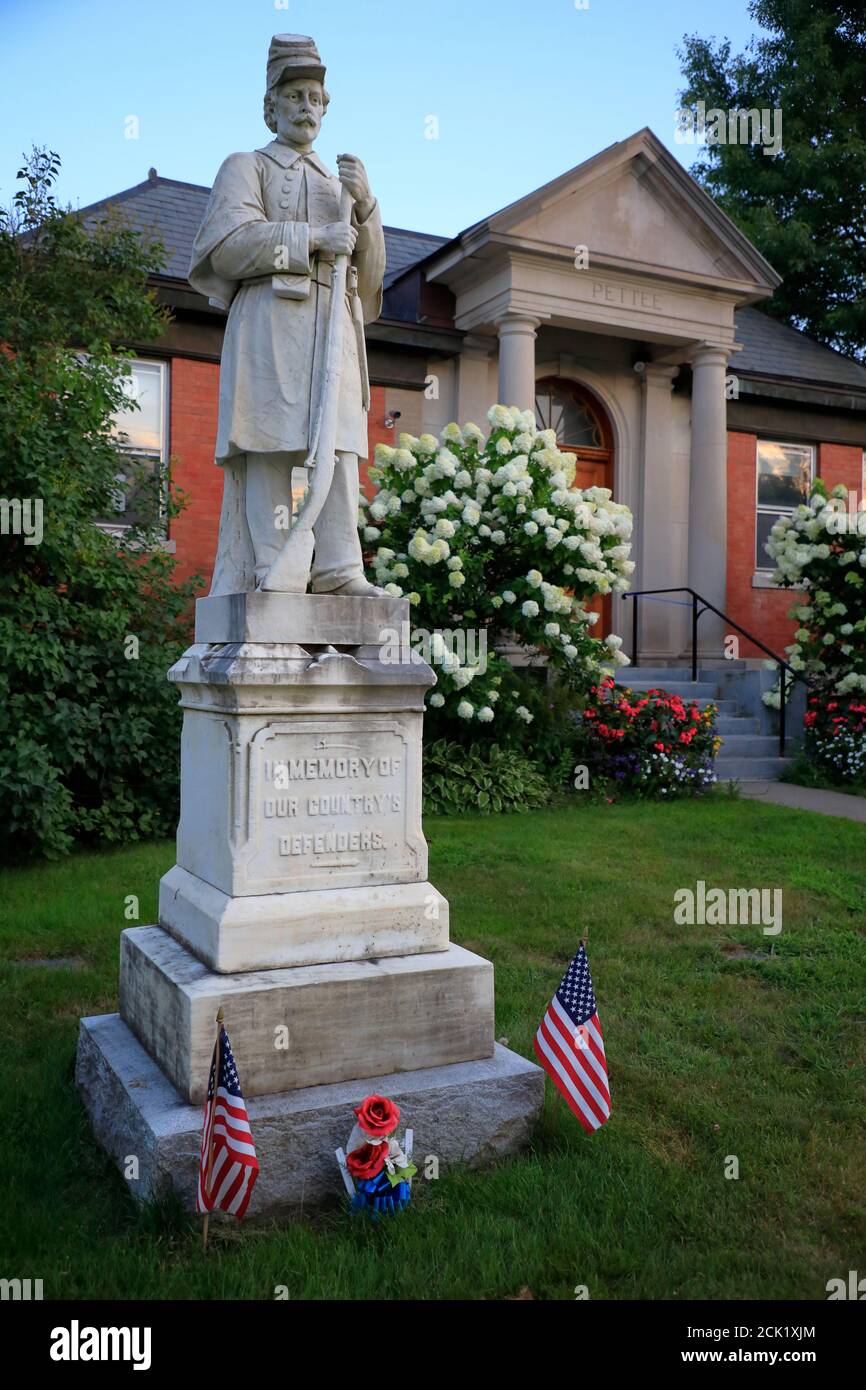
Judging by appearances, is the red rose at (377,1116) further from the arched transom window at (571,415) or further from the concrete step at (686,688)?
the arched transom window at (571,415)

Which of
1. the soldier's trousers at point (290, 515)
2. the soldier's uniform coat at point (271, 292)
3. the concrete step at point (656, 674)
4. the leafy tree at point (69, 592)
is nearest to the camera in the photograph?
the soldier's uniform coat at point (271, 292)

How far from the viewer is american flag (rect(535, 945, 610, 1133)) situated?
10.5 ft

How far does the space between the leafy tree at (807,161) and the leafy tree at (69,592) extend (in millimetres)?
14944

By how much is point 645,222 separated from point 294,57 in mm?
10135

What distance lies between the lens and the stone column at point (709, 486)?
13.0 meters

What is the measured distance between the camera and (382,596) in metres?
3.77

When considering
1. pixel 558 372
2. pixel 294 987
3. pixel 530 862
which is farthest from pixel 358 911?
pixel 558 372

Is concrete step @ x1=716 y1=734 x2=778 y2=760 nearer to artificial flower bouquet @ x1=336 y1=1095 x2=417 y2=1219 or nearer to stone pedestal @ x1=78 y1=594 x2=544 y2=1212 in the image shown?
stone pedestal @ x1=78 y1=594 x2=544 y2=1212

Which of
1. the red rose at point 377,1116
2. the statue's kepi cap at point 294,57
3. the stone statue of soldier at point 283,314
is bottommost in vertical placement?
the red rose at point 377,1116

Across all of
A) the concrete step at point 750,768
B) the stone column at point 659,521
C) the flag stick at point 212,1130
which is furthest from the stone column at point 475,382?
the flag stick at point 212,1130

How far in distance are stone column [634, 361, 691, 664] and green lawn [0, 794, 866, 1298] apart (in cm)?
763

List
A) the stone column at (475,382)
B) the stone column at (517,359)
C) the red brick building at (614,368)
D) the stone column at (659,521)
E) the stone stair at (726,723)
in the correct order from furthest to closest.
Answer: the stone column at (659,521) → the stone column at (475,382) → the stone column at (517,359) → the red brick building at (614,368) → the stone stair at (726,723)

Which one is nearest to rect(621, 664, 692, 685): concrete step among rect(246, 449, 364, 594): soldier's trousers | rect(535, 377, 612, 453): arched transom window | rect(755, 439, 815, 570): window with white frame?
rect(535, 377, 612, 453): arched transom window

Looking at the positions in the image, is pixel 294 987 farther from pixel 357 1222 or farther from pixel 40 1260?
pixel 40 1260
